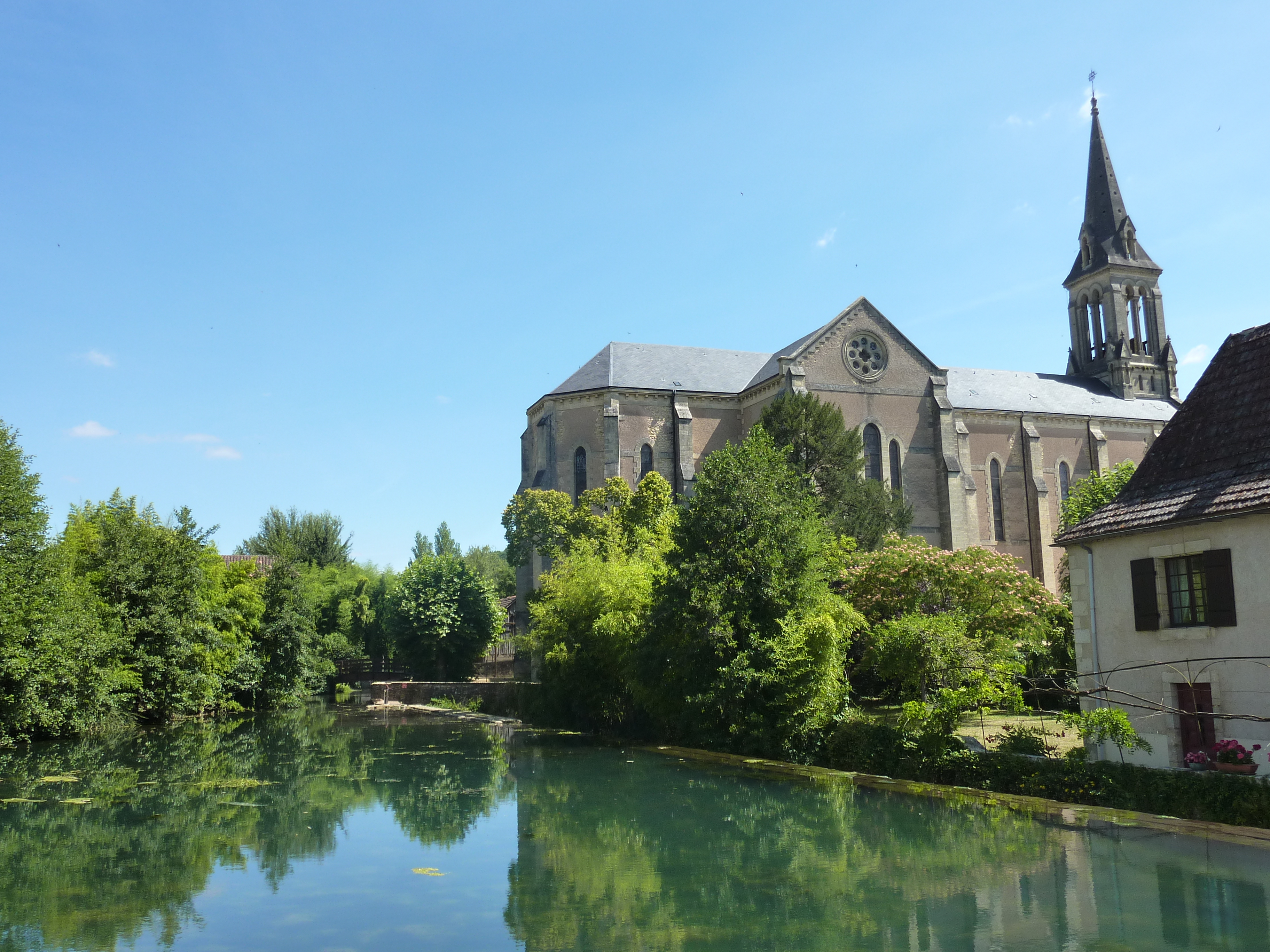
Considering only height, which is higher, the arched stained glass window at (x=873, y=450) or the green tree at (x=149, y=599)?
the arched stained glass window at (x=873, y=450)

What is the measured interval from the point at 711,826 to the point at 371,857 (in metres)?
4.78

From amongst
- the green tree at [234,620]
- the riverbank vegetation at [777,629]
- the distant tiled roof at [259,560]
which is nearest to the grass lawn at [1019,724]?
the riverbank vegetation at [777,629]

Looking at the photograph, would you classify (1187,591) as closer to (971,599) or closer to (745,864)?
(745,864)

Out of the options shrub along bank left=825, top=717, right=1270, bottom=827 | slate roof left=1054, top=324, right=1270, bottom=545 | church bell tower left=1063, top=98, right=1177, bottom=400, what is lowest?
shrub along bank left=825, top=717, right=1270, bottom=827

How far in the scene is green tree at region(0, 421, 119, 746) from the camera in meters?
24.6

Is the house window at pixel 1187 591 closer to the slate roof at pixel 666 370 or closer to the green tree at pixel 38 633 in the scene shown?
the green tree at pixel 38 633

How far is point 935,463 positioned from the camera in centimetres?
4562

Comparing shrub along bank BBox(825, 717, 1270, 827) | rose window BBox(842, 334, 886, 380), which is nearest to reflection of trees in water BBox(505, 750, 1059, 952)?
shrub along bank BBox(825, 717, 1270, 827)

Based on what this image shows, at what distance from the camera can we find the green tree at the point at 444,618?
4450 centimetres

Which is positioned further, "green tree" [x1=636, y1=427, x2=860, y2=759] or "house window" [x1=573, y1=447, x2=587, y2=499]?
"house window" [x1=573, y1=447, x2=587, y2=499]

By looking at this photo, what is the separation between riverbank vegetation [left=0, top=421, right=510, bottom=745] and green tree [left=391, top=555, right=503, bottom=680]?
6 centimetres

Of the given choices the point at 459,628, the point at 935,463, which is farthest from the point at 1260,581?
the point at 459,628

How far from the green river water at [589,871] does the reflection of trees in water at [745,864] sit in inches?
1.7

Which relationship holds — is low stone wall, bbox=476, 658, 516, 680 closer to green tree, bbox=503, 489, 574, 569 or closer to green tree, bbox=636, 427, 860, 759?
green tree, bbox=503, 489, 574, 569
